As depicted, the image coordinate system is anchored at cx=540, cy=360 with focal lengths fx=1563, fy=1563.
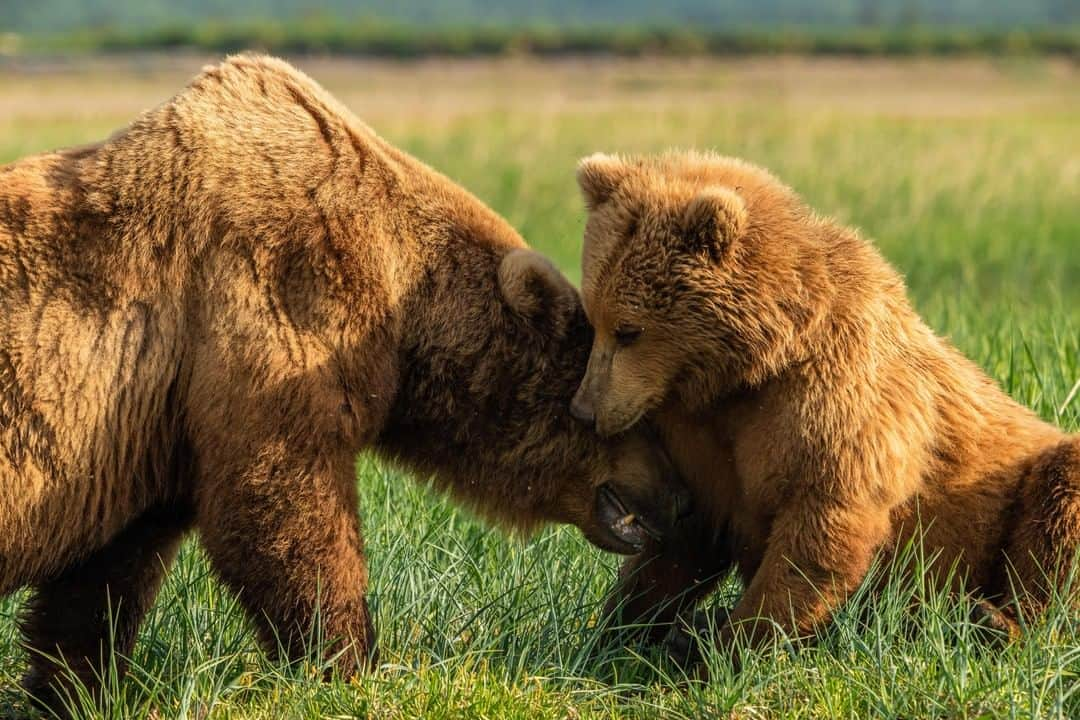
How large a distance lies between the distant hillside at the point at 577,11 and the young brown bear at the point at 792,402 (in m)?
119

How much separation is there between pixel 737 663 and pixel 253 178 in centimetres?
194

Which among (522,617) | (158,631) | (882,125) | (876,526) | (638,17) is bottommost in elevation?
(638,17)

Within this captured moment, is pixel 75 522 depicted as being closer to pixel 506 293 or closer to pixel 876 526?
pixel 506 293

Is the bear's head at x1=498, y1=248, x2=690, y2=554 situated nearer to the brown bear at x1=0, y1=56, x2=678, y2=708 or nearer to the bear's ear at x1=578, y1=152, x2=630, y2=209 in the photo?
the brown bear at x1=0, y1=56, x2=678, y2=708

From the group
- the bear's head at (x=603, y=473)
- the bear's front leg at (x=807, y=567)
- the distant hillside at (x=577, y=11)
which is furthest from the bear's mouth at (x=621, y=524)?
the distant hillside at (x=577, y=11)

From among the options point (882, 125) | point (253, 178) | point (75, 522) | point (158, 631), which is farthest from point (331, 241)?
point (882, 125)

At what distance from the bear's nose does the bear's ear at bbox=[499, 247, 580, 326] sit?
296 millimetres

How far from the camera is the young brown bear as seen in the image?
437cm

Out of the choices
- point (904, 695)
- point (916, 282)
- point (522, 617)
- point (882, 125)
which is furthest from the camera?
point (882, 125)

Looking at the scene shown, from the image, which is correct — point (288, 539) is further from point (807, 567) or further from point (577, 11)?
point (577, 11)

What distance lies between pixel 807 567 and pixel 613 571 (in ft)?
3.69

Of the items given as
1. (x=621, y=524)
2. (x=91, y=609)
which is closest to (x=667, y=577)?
(x=621, y=524)

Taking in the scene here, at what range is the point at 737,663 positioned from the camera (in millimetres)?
4418

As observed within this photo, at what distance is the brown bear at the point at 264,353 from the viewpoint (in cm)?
425
